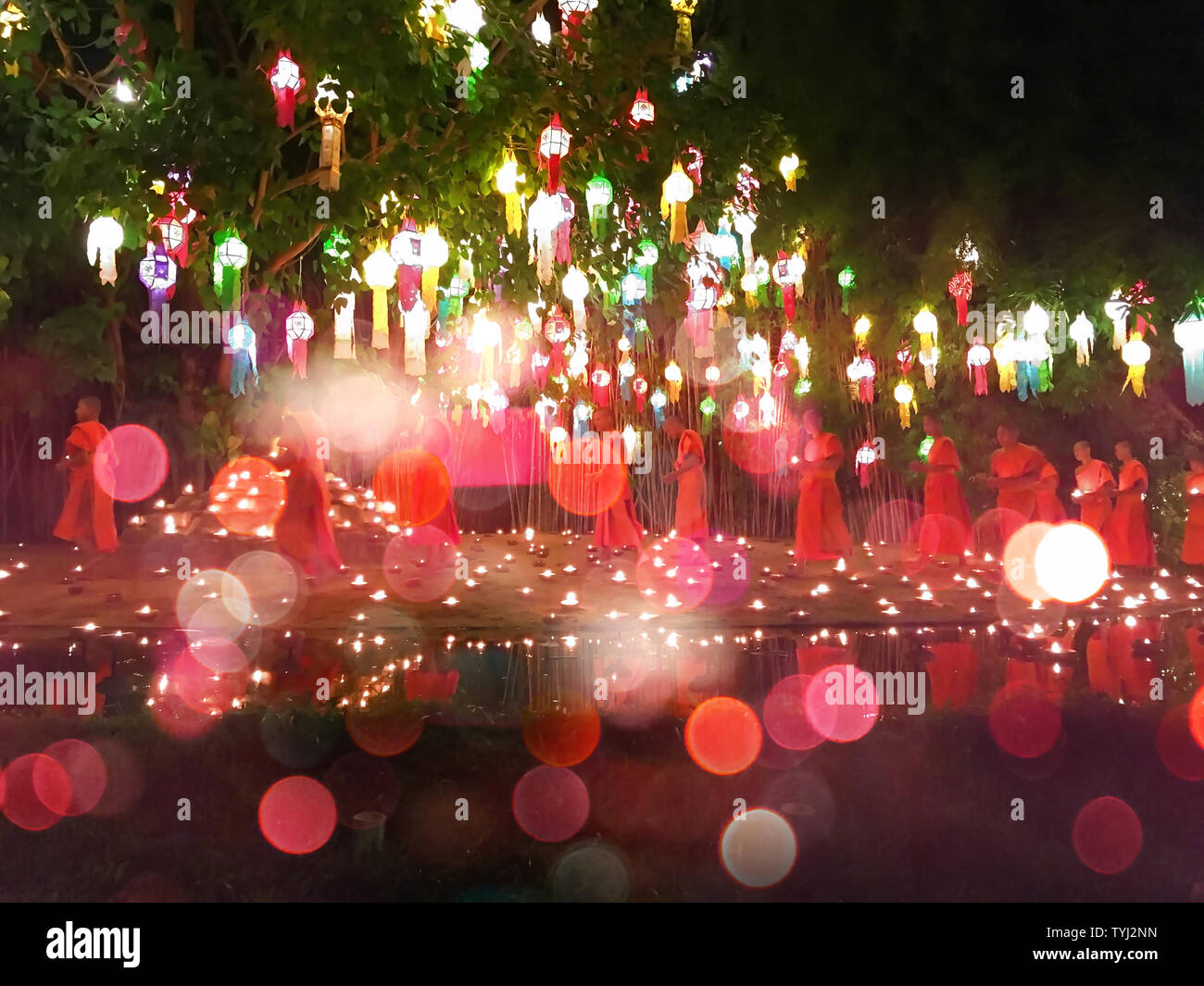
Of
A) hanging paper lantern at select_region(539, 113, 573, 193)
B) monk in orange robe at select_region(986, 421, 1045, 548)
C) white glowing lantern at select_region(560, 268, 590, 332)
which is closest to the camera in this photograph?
hanging paper lantern at select_region(539, 113, 573, 193)

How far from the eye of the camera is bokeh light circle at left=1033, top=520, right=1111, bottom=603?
10.0 meters

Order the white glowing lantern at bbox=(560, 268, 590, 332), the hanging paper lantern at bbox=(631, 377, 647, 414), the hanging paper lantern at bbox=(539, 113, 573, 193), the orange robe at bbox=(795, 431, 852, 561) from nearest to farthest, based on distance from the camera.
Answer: the hanging paper lantern at bbox=(539, 113, 573, 193) < the white glowing lantern at bbox=(560, 268, 590, 332) < the orange robe at bbox=(795, 431, 852, 561) < the hanging paper lantern at bbox=(631, 377, 647, 414)

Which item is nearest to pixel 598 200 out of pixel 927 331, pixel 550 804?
pixel 550 804

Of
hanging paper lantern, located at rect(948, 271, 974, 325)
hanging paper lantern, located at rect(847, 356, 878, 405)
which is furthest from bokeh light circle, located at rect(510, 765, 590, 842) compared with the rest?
hanging paper lantern, located at rect(847, 356, 878, 405)

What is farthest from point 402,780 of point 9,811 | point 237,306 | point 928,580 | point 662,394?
point 662,394

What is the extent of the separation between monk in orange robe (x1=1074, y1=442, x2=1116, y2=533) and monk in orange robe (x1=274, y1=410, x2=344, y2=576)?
339 inches

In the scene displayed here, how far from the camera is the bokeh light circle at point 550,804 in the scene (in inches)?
137

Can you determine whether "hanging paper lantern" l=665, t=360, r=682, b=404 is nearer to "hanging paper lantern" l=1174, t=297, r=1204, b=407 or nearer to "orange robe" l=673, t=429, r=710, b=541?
"orange robe" l=673, t=429, r=710, b=541

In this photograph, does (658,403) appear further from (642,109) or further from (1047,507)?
(642,109)

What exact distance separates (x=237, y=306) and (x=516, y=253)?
258 cm

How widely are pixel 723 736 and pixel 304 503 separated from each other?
20.0 ft

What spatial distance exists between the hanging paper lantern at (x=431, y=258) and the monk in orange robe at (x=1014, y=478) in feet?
22.4

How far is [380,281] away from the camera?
6.09 m

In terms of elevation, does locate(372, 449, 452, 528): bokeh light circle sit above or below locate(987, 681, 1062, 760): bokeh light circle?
above
